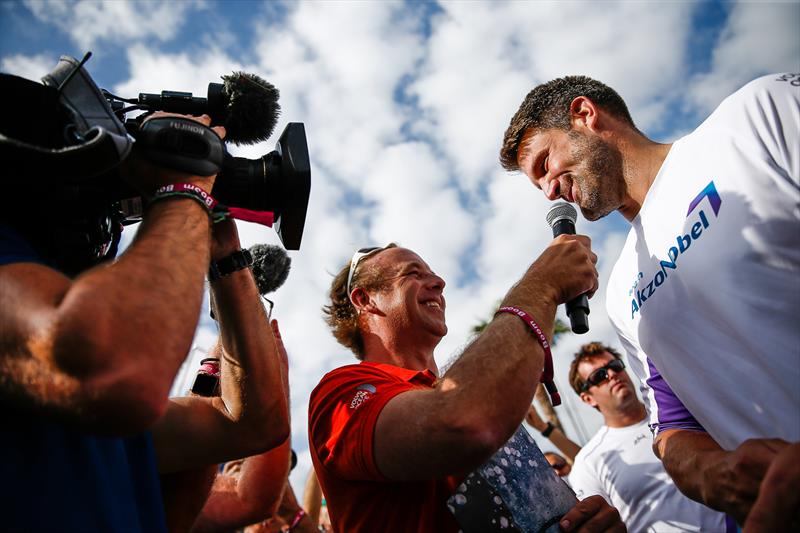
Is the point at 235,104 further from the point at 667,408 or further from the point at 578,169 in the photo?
the point at 667,408

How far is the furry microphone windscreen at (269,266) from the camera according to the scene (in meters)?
2.58

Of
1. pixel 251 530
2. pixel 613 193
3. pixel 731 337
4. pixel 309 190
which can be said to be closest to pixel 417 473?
pixel 309 190

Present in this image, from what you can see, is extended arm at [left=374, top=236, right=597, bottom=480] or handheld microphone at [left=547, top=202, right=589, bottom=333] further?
handheld microphone at [left=547, top=202, right=589, bottom=333]

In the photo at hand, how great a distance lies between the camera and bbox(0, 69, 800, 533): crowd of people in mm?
995

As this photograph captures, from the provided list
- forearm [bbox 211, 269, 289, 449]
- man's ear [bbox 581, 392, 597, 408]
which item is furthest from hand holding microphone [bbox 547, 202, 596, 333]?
man's ear [bbox 581, 392, 597, 408]

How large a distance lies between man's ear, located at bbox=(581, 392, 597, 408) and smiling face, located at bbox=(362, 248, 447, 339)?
9.34ft

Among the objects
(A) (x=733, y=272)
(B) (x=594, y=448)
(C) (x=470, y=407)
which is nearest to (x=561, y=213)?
(A) (x=733, y=272)

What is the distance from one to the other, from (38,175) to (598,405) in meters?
5.12

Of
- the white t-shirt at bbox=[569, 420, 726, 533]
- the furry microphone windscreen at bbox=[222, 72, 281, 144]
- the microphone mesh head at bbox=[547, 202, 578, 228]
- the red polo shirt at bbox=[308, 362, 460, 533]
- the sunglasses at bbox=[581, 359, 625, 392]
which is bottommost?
the white t-shirt at bbox=[569, 420, 726, 533]

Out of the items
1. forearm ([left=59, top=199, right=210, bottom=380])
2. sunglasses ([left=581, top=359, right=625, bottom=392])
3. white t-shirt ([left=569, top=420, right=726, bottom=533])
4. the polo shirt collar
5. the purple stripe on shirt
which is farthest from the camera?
sunglasses ([left=581, top=359, right=625, bottom=392])

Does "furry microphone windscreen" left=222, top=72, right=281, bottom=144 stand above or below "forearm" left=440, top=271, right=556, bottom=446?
above

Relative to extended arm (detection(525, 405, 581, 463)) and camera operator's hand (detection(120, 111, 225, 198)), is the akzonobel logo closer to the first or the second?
camera operator's hand (detection(120, 111, 225, 198))

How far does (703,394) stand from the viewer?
170 cm

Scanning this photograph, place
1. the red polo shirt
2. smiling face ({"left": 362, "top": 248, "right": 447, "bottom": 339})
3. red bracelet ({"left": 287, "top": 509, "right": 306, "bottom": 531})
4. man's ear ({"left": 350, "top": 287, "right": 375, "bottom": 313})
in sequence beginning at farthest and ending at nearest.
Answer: red bracelet ({"left": 287, "top": 509, "right": 306, "bottom": 531}), man's ear ({"left": 350, "top": 287, "right": 375, "bottom": 313}), smiling face ({"left": 362, "top": 248, "right": 447, "bottom": 339}), the red polo shirt
